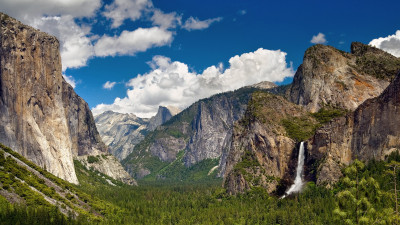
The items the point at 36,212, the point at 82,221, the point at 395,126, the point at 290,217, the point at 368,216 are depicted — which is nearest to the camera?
the point at 368,216

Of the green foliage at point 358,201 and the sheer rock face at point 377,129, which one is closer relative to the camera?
the green foliage at point 358,201

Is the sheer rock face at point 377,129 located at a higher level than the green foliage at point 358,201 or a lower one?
higher

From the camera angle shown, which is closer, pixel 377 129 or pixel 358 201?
pixel 358 201

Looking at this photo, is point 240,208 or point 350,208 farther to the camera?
point 240,208

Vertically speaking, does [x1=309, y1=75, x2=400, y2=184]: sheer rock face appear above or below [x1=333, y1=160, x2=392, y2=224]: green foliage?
above

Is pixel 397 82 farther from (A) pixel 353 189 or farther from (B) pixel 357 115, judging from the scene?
(A) pixel 353 189

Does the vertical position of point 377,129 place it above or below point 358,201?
above

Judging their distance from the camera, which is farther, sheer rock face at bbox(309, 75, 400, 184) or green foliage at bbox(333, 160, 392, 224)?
sheer rock face at bbox(309, 75, 400, 184)

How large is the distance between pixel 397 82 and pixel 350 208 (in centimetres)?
15071

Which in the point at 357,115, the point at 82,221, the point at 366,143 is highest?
the point at 357,115

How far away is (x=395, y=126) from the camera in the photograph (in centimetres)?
17450

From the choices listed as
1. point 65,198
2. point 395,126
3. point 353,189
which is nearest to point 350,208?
point 353,189

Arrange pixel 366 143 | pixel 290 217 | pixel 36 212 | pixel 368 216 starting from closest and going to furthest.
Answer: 1. pixel 368 216
2. pixel 36 212
3. pixel 290 217
4. pixel 366 143

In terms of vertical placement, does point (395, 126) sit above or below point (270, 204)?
above
